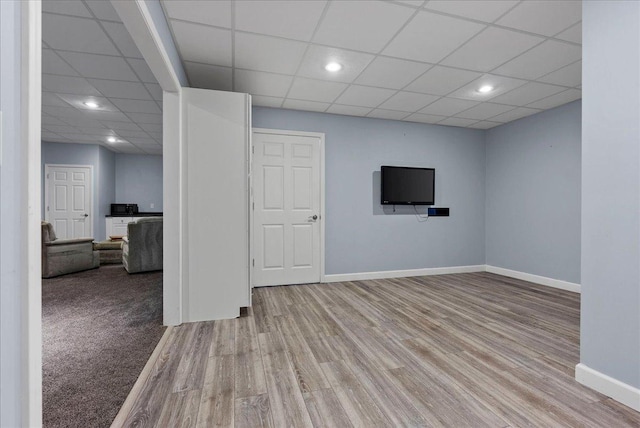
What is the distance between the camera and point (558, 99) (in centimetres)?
382

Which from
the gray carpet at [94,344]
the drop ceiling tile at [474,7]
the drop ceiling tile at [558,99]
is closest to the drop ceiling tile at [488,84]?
the drop ceiling tile at [558,99]

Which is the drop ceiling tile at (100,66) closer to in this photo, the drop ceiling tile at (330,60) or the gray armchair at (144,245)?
the drop ceiling tile at (330,60)

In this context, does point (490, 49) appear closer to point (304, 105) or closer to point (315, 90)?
point (315, 90)

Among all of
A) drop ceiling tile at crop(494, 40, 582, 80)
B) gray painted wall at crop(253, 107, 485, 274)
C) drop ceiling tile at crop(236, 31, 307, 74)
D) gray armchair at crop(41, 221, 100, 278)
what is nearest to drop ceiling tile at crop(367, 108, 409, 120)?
gray painted wall at crop(253, 107, 485, 274)

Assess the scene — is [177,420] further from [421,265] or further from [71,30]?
[421,265]

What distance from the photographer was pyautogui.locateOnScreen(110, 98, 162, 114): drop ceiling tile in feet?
13.6

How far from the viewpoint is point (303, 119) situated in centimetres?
430

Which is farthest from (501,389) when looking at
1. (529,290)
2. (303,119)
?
(303,119)

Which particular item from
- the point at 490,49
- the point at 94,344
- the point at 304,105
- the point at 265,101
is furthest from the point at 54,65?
the point at 490,49

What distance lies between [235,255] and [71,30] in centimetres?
231

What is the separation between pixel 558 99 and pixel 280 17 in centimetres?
368

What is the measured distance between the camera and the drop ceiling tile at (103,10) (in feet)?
6.88

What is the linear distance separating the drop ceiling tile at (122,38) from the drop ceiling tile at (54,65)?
0.70m

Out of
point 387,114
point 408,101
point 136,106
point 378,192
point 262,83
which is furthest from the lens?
point 378,192
